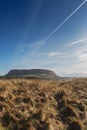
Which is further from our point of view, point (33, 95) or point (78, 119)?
point (33, 95)

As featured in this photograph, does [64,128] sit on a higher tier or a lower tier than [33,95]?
lower

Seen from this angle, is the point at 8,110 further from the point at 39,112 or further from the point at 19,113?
the point at 39,112

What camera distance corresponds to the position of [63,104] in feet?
78.6

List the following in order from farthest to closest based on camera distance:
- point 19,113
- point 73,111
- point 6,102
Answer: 1. point 73,111
2. point 6,102
3. point 19,113

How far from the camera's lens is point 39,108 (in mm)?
21391

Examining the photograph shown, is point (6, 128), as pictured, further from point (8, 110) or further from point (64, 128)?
point (64, 128)

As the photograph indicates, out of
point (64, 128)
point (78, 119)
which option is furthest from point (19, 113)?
point (78, 119)

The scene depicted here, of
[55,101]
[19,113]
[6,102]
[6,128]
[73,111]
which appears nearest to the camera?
[6,128]

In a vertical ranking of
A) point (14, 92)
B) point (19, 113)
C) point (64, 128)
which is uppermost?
point (14, 92)

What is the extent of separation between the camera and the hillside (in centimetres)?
1864

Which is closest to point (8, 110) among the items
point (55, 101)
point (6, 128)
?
point (6, 128)

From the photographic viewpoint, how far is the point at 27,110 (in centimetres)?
2048

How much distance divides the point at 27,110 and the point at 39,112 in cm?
111

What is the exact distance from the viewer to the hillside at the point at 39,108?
61.2ft
